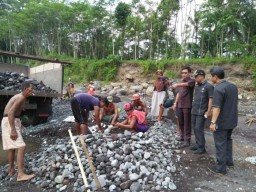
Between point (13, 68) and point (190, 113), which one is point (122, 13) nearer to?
point (13, 68)

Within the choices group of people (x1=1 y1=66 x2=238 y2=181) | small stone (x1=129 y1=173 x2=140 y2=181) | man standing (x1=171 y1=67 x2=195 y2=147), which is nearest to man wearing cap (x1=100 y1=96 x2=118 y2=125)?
group of people (x1=1 y1=66 x2=238 y2=181)

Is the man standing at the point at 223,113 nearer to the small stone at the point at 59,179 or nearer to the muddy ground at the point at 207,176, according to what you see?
the muddy ground at the point at 207,176

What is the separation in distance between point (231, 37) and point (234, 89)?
64.1 ft

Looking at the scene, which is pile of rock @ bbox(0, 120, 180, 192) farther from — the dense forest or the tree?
the tree

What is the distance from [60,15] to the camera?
32.9 meters

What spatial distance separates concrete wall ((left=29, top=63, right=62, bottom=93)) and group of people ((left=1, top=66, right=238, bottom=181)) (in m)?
2.85

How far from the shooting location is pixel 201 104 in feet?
15.9

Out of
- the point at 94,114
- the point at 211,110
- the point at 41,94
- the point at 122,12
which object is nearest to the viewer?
the point at 211,110

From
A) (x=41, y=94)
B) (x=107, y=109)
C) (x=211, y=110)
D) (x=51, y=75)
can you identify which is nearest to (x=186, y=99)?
(x=211, y=110)

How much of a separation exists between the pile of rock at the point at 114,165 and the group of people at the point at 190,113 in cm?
44

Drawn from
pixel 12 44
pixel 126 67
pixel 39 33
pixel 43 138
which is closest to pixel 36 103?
pixel 43 138

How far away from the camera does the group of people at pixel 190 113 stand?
4086 mm

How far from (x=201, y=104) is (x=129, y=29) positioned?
24.4m

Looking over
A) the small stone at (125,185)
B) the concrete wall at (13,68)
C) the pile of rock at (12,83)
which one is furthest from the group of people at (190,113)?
the concrete wall at (13,68)
